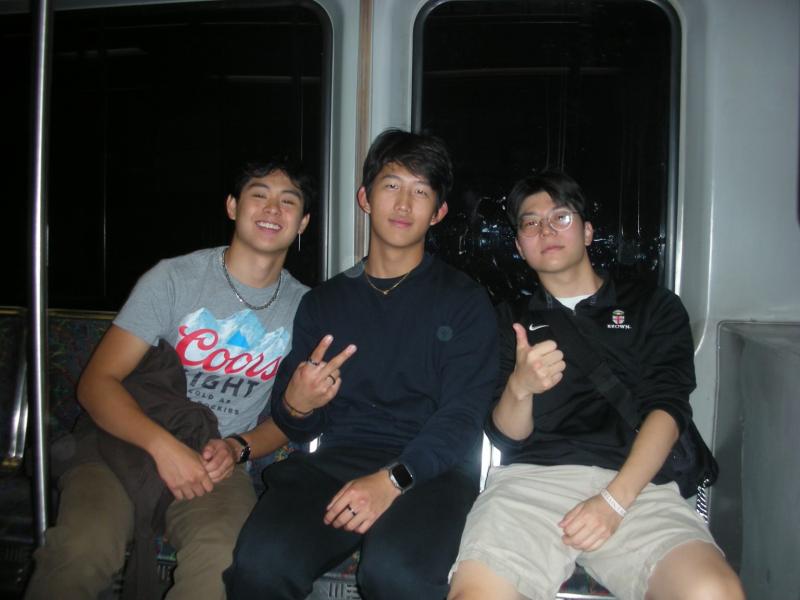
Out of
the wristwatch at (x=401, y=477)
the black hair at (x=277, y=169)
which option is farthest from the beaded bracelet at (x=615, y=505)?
the black hair at (x=277, y=169)

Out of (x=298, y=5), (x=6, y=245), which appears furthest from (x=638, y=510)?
(x=6, y=245)

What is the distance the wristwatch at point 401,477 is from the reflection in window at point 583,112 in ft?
4.03

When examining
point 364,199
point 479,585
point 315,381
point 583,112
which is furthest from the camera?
point 583,112

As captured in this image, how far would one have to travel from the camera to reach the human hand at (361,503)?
150 cm

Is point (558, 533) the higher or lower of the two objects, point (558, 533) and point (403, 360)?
the lower

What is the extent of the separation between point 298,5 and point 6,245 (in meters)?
1.89

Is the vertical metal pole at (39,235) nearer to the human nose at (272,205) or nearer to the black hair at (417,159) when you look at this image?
the human nose at (272,205)

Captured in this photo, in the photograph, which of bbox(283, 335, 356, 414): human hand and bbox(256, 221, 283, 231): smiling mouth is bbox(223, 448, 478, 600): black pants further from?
bbox(256, 221, 283, 231): smiling mouth

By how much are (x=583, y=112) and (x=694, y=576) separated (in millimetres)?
1750

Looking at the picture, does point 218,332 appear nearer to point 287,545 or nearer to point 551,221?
point 287,545

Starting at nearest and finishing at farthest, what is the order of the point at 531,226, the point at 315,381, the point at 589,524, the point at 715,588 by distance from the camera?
the point at 715,588
the point at 589,524
the point at 315,381
the point at 531,226

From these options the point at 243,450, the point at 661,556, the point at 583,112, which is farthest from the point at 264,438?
the point at 583,112

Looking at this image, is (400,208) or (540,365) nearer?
(540,365)

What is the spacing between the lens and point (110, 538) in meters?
1.58
